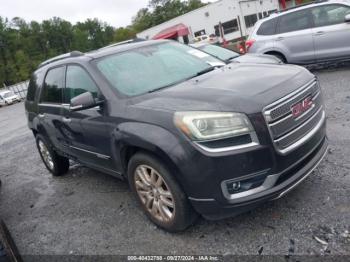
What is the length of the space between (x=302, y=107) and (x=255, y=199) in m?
0.97

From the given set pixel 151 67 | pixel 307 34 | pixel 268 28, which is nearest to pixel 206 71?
pixel 151 67

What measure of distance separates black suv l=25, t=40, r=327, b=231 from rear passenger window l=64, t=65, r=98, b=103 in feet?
0.04

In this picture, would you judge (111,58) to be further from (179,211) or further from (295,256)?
(295,256)

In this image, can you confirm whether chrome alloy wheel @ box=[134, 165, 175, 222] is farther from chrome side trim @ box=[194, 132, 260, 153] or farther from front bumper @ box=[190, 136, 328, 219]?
chrome side trim @ box=[194, 132, 260, 153]

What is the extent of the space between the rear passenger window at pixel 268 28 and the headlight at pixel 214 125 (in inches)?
306

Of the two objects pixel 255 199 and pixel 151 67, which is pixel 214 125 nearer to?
pixel 255 199

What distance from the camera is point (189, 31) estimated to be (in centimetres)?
5181

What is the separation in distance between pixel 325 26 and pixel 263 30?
5.64 ft

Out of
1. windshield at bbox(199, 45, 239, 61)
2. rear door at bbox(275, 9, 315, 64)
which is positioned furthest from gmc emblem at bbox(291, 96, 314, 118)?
rear door at bbox(275, 9, 315, 64)

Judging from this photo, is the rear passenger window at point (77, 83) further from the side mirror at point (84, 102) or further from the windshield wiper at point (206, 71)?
the windshield wiper at point (206, 71)

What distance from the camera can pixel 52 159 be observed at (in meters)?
6.12

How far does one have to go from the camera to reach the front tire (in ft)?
10.9

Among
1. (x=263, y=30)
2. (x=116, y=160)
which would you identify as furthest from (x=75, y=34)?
(x=116, y=160)

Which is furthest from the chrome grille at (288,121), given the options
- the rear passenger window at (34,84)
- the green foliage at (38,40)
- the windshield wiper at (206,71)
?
the green foliage at (38,40)
